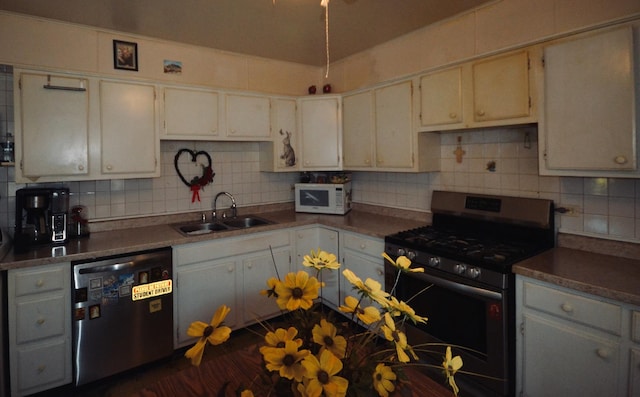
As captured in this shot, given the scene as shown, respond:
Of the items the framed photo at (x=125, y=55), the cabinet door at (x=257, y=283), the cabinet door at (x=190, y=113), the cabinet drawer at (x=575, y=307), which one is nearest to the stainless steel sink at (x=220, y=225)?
the cabinet door at (x=257, y=283)

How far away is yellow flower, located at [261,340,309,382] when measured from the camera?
0.62 meters

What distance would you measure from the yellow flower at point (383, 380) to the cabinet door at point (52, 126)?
2.57m

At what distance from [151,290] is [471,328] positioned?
6.86 feet

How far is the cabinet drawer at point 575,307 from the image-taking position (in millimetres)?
1504

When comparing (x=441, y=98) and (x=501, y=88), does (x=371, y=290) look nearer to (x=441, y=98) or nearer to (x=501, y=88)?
(x=501, y=88)

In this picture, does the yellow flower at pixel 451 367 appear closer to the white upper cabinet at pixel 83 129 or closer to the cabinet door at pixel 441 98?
the cabinet door at pixel 441 98

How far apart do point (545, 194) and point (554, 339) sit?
3.10 ft

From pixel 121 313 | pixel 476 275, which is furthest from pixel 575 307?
pixel 121 313

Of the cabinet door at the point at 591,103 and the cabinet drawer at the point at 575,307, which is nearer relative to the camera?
the cabinet drawer at the point at 575,307

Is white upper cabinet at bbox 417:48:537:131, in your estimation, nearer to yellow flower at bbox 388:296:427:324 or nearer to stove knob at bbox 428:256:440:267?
stove knob at bbox 428:256:440:267

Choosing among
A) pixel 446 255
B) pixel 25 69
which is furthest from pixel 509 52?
pixel 25 69

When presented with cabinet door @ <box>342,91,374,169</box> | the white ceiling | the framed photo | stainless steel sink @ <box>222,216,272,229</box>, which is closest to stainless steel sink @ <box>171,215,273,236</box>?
stainless steel sink @ <box>222,216,272,229</box>

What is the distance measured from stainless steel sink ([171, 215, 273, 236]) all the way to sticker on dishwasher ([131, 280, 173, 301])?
0.48 m

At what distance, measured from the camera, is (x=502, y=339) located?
6.07ft
